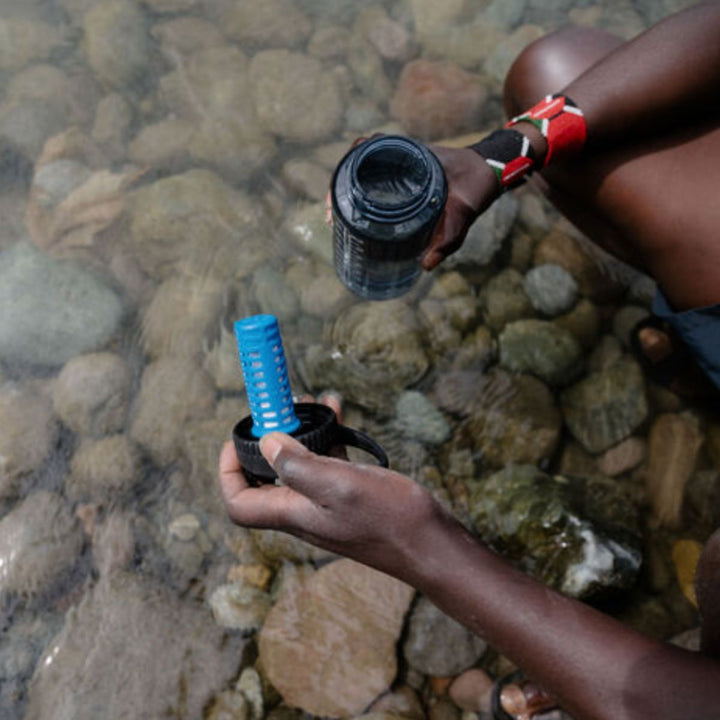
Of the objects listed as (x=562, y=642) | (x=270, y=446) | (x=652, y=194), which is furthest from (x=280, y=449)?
(x=652, y=194)

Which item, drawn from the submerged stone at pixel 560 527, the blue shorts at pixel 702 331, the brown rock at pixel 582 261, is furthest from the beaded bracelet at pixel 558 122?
the submerged stone at pixel 560 527

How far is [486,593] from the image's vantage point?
1.29 meters

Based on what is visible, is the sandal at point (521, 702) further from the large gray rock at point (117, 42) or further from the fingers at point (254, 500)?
the large gray rock at point (117, 42)

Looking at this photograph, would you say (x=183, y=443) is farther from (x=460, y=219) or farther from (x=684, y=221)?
(x=684, y=221)

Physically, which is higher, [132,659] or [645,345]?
[645,345]

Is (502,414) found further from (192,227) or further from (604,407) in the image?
(192,227)

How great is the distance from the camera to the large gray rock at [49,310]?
2256mm

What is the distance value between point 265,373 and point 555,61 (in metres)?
1.66

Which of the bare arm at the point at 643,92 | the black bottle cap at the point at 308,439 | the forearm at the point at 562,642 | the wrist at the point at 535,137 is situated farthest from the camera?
the wrist at the point at 535,137

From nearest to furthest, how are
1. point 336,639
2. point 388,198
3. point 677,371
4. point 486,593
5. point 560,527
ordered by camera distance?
point 486,593, point 388,198, point 336,639, point 560,527, point 677,371

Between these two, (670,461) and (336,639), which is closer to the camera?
(336,639)

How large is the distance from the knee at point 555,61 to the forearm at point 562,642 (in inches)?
66.3

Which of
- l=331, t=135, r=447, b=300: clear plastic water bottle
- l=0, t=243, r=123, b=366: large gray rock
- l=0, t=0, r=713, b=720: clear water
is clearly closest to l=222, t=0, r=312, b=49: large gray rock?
l=0, t=0, r=713, b=720: clear water

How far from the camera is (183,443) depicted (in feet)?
7.17
